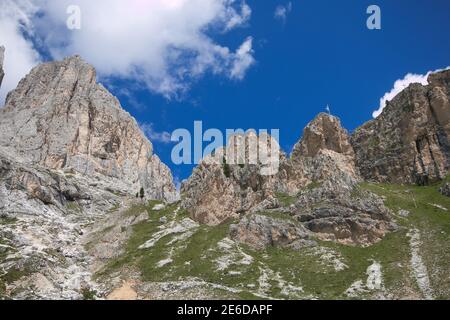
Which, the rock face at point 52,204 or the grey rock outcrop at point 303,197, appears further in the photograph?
the grey rock outcrop at point 303,197

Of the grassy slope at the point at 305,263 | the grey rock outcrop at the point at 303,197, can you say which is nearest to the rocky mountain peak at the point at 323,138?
the grey rock outcrop at the point at 303,197

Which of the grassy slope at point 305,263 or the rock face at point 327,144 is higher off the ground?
the rock face at point 327,144

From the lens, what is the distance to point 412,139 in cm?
13962

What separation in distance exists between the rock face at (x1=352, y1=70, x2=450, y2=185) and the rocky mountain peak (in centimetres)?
562

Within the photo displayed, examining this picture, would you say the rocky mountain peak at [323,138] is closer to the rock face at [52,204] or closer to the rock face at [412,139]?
the rock face at [412,139]

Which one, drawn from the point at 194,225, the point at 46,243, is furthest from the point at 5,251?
the point at 194,225

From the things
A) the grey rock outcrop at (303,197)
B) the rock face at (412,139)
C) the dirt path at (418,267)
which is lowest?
the dirt path at (418,267)

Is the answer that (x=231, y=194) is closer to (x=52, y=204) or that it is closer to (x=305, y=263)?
(x=305, y=263)

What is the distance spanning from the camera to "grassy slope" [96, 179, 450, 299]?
6819 cm

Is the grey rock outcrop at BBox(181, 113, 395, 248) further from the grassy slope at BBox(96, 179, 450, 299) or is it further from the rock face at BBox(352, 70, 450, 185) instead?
the rock face at BBox(352, 70, 450, 185)

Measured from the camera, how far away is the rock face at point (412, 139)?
131875mm

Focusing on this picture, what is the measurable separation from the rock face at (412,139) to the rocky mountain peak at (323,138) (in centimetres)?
562

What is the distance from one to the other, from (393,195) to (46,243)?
84.8 m
